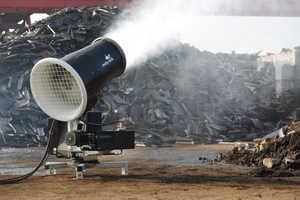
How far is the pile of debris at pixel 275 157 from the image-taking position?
6980 mm

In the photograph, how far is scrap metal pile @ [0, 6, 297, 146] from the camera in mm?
16733

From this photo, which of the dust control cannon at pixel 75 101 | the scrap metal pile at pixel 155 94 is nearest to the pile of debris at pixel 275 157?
the dust control cannon at pixel 75 101

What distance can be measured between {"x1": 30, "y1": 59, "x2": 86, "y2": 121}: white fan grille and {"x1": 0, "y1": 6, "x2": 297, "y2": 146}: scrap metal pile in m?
8.73

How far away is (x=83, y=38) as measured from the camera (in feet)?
68.5

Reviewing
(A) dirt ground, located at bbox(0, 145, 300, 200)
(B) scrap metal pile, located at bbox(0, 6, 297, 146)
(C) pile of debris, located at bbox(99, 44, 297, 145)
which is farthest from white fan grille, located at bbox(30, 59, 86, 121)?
(C) pile of debris, located at bbox(99, 44, 297, 145)

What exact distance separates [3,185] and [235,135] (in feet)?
41.5

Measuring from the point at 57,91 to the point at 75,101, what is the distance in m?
0.36

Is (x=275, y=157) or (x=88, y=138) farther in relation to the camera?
(x=275, y=157)

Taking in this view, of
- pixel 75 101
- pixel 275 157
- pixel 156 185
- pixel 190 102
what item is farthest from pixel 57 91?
pixel 190 102

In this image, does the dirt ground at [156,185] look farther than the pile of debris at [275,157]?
No

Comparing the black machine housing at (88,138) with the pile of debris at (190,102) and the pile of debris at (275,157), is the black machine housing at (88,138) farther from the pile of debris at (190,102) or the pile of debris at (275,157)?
the pile of debris at (190,102)

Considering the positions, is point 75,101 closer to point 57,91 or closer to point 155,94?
point 57,91

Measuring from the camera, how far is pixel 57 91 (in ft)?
20.6

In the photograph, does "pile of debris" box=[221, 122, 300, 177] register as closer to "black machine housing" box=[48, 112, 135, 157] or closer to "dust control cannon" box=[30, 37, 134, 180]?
"black machine housing" box=[48, 112, 135, 157]
